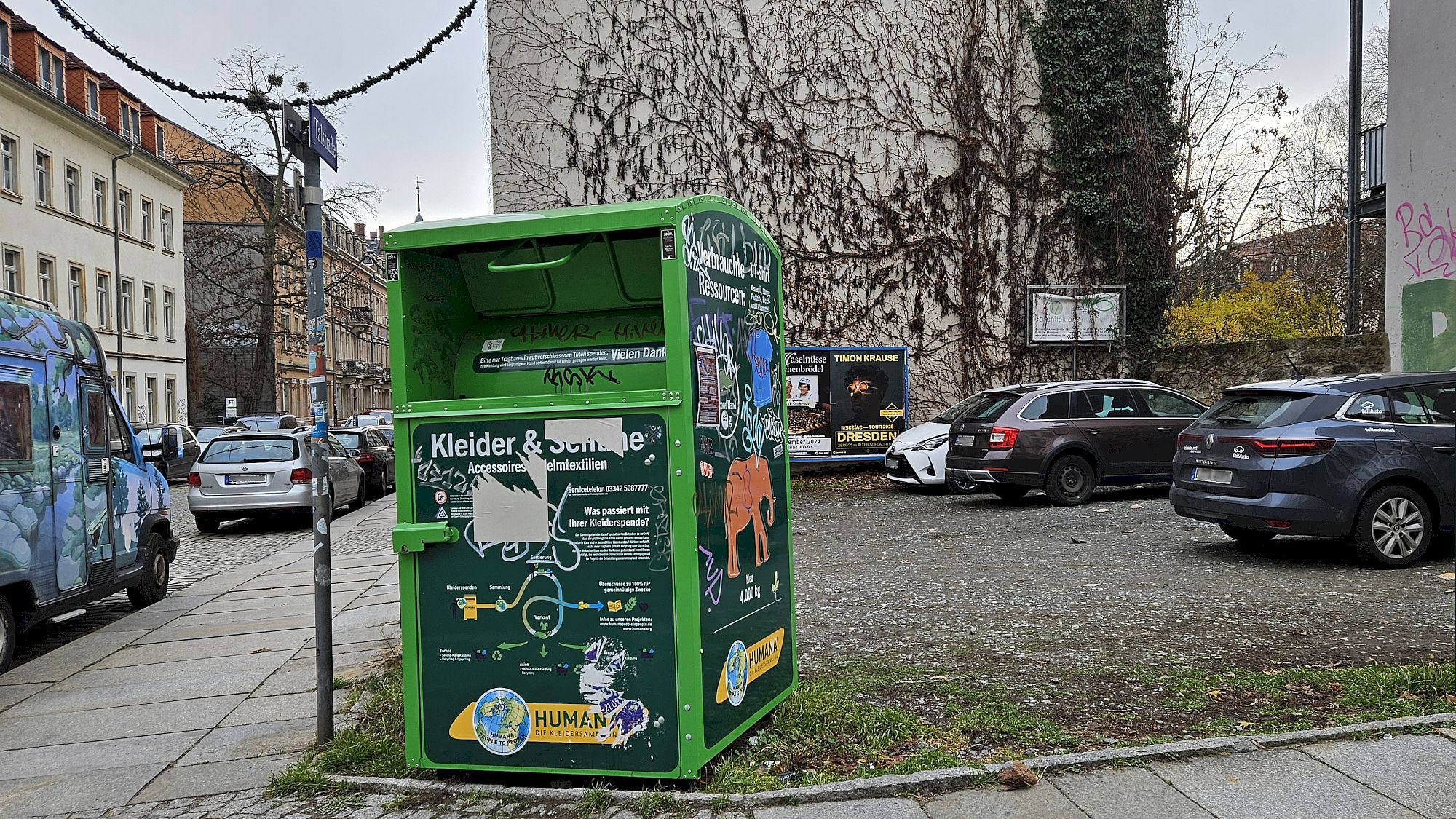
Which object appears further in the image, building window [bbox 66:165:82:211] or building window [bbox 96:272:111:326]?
building window [bbox 96:272:111:326]

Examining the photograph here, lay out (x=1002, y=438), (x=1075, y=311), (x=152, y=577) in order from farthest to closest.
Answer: (x=1075, y=311) < (x=1002, y=438) < (x=152, y=577)

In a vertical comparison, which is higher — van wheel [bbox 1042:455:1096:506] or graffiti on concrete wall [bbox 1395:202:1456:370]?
graffiti on concrete wall [bbox 1395:202:1456:370]

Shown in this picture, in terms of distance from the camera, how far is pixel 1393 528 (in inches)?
331

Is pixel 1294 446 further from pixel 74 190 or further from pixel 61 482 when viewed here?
pixel 74 190

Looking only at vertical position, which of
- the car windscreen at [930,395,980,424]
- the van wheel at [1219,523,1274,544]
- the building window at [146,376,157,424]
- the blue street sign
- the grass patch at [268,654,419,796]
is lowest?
the grass patch at [268,654,419,796]

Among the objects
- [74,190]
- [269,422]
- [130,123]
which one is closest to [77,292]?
[74,190]

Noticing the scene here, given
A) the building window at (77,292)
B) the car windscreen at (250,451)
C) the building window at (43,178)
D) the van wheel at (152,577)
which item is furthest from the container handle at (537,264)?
the building window at (77,292)

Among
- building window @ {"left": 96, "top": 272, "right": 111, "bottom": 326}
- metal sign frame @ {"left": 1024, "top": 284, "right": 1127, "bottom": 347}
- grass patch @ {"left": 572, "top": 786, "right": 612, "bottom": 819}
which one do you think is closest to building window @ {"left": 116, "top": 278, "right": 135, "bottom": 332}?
building window @ {"left": 96, "top": 272, "right": 111, "bottom": 326}

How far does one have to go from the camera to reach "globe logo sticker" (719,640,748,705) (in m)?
4.43

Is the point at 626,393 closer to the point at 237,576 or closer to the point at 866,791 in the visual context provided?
the point at 866,791

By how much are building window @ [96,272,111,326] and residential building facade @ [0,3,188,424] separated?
48 mm

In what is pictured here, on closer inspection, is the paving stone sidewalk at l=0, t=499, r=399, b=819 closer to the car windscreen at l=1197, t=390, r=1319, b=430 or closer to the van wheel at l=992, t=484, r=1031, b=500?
the car windscreen at l=1197, t=390, r=1319, b=430

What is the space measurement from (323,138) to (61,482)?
14.2 ft

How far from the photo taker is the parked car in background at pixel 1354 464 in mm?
8352
